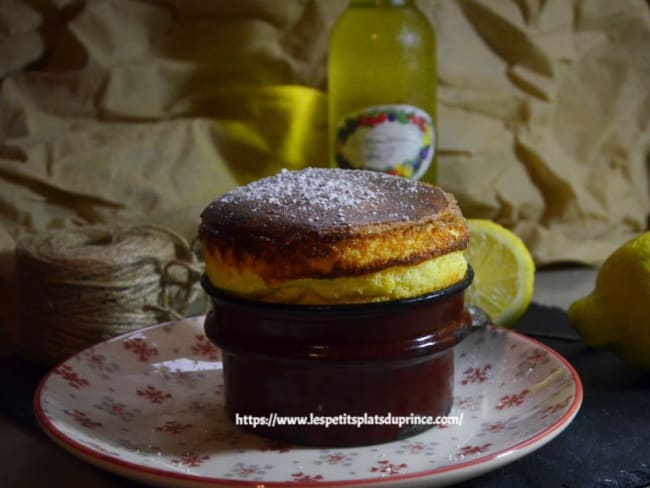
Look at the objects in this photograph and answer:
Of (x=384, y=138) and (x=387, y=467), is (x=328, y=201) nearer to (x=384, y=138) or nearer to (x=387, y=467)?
(x=387, y=467)

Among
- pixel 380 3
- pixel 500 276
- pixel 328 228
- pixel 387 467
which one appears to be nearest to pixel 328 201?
pixel 328 228

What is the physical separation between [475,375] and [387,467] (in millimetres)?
269

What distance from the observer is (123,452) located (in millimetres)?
801

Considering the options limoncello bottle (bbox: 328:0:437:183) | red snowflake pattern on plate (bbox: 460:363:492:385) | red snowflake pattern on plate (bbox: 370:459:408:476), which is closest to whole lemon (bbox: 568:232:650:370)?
red snowflake pattern on plate (bbox: 460:363:492:385)

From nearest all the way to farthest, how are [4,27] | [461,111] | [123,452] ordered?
[123,452] < [4,27] < [461,111]

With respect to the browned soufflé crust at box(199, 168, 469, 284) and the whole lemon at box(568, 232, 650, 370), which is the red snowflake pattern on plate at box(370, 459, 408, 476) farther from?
the whole lemon at box(568, 232, 650, 370)

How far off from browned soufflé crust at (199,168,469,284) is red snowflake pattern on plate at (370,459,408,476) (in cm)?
18

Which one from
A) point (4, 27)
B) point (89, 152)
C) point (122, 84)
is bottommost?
point (89, 152)

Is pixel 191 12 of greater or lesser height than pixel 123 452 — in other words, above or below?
above

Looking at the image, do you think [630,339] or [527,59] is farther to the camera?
[527,59]

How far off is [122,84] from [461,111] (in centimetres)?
65

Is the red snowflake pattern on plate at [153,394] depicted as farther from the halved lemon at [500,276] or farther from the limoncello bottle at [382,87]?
the limoncello bottle at [382,87]

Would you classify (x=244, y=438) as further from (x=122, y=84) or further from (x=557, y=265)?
(x=557, y=265)

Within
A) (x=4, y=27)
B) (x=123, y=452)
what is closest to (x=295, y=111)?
(x=4, y=27)
